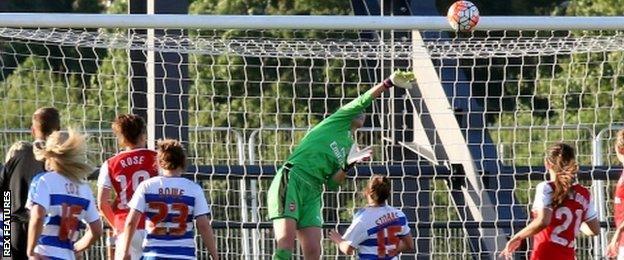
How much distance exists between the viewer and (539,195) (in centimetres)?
1150

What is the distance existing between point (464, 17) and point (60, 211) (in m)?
3.47

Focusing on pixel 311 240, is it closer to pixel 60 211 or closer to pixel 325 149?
pixel 325 149

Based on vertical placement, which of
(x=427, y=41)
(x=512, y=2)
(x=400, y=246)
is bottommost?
(x=400, y=246)

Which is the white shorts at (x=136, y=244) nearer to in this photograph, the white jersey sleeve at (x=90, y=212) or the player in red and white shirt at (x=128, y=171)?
the player in red and white shirt at (x=128, y=171)

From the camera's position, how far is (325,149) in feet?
41.0

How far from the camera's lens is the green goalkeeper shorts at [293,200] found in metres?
12.4

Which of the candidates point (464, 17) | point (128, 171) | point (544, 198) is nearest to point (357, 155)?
point (464, 17)

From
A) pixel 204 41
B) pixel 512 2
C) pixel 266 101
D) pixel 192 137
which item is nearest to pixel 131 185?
pixel 204 41

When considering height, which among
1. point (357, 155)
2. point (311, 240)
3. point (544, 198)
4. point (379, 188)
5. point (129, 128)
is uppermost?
point (129, 128)

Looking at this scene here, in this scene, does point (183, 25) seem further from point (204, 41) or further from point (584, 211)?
point (584, 211)

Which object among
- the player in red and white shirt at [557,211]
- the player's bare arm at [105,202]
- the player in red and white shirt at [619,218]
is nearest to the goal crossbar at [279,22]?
the player's bare arm at [105,202]

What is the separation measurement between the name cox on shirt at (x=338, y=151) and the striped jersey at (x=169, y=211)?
1612 mm

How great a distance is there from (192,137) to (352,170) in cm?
304

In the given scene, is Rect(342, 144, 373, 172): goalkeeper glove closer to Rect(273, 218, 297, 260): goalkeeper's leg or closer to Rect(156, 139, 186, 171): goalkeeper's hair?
Rect(273, 218, 297, 260): goalkeeper's leg
